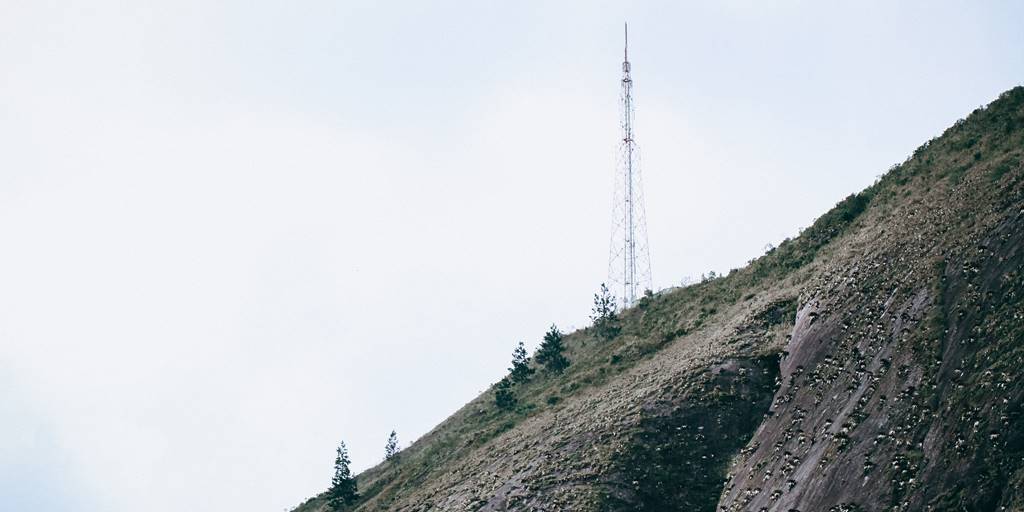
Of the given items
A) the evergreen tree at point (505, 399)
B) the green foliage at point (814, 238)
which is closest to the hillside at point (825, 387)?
the green foliage at point (814, 238)

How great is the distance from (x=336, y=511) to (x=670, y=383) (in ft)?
104

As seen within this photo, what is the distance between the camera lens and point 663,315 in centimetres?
8538

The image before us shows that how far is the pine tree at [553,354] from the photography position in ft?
295

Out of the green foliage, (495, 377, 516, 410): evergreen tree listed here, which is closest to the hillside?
the green foliage

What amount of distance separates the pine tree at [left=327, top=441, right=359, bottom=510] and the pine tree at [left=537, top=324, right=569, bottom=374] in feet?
59.7

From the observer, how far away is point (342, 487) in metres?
84.4

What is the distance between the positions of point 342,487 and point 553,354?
20.8 metres

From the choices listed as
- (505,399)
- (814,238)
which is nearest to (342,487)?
(505,399)

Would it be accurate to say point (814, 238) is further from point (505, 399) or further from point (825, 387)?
point (505, 399)

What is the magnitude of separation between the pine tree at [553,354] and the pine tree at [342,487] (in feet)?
59.7

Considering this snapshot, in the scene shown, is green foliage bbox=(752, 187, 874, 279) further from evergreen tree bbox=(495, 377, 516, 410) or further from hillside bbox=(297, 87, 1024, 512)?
evergreen tree bbox=(495, 377, 516, 410)

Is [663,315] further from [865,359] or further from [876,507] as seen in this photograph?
[876,507]

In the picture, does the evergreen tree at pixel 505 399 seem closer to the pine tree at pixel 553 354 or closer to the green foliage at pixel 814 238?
the pine tree at pixel 553 354

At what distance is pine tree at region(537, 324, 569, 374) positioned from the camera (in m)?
90.0
